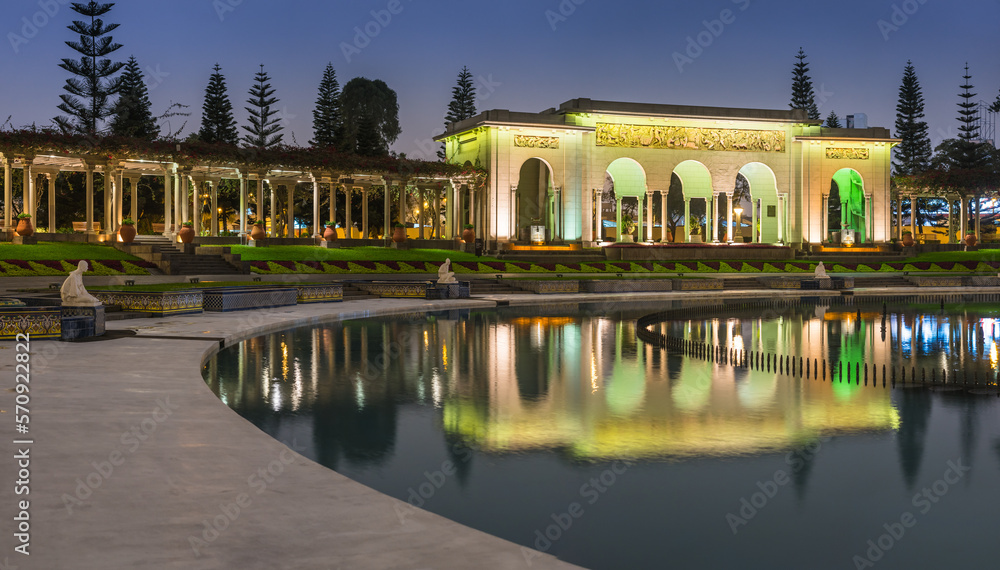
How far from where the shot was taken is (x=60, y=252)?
27.1m

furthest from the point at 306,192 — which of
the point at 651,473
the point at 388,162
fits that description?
the point at 651,473

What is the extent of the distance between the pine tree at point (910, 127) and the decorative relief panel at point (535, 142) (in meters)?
32.7

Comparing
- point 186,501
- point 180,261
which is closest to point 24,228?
point 180,261

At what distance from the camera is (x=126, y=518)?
507cm

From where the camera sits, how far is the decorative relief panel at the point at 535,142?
42969 millimetres

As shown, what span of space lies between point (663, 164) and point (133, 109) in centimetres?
3147

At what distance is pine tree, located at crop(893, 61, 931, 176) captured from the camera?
6353 cm

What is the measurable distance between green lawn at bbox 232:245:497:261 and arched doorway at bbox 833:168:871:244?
23.3 meters

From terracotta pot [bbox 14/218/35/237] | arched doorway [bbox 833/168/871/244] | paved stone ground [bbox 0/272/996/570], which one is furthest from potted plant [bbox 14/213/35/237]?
arched doorway [bbox 833/168/871/244]

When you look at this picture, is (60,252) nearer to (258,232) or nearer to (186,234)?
(186,234)

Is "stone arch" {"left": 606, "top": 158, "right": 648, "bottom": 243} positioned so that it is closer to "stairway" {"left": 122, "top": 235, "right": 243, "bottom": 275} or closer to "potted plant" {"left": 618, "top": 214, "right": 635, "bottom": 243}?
"potted plant" {"left": 618, "top": 214, "right": 635, "bottom": 243}

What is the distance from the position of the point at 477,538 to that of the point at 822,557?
211cm

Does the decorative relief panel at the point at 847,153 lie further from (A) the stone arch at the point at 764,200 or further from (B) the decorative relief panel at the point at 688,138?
(A) the stone arch at the point at 764,200

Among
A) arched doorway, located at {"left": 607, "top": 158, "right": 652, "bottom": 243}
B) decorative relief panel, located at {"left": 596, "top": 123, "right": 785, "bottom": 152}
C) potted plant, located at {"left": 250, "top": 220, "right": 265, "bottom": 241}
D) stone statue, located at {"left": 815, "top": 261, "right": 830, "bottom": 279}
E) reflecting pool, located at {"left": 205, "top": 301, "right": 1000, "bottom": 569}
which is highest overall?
decorative relief panel, located at {"left": 596, "top": 123, "right": 785, "bottom": 152}
